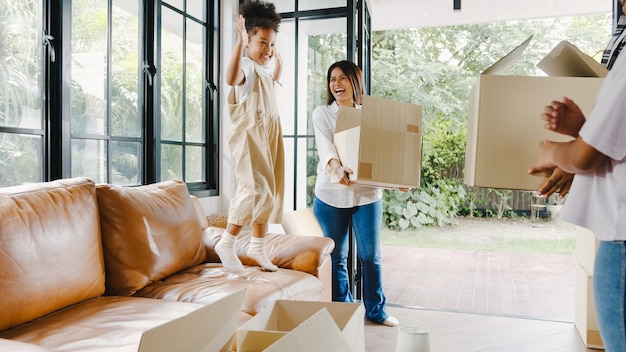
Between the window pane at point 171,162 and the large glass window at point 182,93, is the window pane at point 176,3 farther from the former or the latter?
the window pane at point 171,162

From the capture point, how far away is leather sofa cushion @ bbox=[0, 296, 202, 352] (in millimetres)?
1412

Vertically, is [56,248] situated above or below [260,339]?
below

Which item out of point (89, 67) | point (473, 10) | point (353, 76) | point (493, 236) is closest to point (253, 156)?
point (353, 76)

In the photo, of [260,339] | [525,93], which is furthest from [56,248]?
[525,93]

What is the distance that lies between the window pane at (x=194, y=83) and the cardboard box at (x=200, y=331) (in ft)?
9.49

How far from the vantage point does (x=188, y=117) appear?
3.37 metres

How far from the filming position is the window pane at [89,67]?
2410 millimetres

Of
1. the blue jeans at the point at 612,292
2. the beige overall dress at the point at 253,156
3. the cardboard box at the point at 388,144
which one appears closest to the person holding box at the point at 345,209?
the beige overall dress at the point at 253,156

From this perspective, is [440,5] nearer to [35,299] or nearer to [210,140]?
[210,140]

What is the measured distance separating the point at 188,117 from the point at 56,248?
1811 millimetres

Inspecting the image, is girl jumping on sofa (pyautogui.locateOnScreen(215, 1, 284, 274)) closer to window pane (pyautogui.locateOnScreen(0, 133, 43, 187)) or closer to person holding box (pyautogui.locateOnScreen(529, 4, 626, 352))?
window pane (pyautogui.locateOnScreen(0, 133, 43, 187))

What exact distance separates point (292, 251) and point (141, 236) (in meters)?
0.74

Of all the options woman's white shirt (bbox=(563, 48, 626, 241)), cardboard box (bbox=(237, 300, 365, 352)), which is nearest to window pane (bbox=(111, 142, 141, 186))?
cardboard box (bbox=(237, 300, 365, 352))

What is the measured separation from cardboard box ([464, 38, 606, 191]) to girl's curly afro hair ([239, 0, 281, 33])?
1.38 meters
